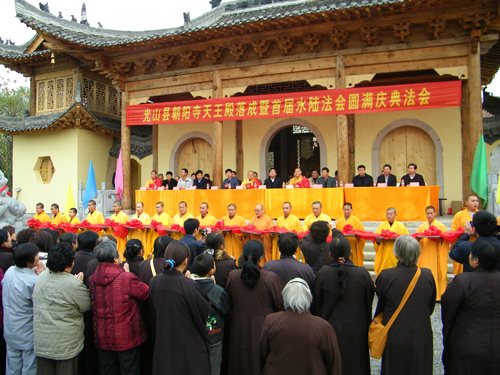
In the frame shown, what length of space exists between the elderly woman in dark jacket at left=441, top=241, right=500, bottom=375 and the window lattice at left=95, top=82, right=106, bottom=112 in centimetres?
1489

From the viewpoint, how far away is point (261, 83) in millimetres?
11227

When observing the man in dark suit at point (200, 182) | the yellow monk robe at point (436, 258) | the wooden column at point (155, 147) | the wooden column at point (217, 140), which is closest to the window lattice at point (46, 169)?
the wooden column at point (155, 147)

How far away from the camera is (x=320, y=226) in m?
4.43

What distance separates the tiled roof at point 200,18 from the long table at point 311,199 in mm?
3884

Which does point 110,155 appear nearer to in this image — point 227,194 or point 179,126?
point 179,126

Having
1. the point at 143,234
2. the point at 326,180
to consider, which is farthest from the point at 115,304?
the point at 326,180

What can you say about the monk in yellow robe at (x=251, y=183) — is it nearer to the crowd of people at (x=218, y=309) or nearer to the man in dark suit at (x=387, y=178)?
the man in dark suit at (x=387, y=178)

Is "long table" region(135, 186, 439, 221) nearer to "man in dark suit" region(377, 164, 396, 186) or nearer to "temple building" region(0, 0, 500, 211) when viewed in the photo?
"man in dark suit" region(377, 164, 396, 186)

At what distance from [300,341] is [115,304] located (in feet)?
5.38

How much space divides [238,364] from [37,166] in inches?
566

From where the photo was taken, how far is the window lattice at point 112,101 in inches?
643

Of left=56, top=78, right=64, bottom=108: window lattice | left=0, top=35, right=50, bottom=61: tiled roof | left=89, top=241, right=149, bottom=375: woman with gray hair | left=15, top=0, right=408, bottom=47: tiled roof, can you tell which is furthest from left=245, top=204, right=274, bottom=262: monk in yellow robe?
left=0, top=35, right=50, bottom=61: tiled roof

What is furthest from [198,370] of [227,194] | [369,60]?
[369,60]

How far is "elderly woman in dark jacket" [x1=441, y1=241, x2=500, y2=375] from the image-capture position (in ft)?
10.0
